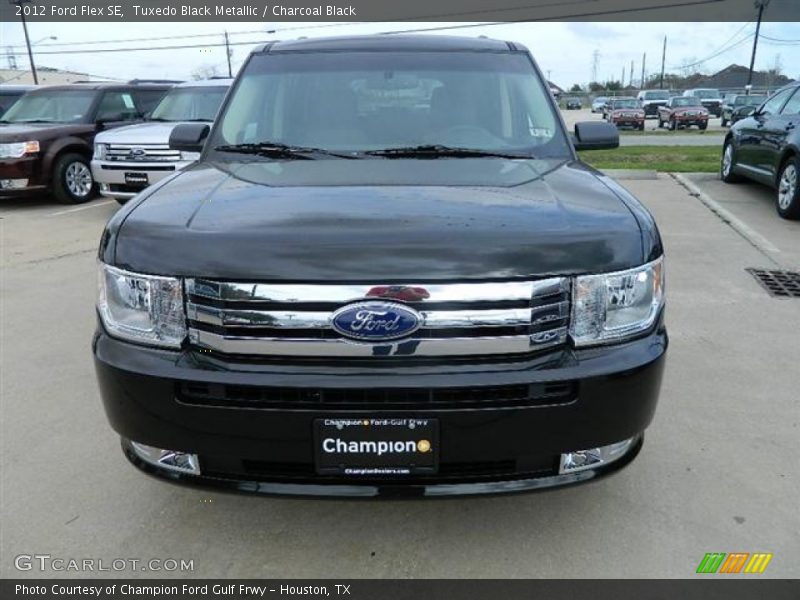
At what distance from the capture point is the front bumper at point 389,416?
6.68ft

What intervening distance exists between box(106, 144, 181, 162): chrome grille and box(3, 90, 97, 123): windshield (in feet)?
A: 7.89

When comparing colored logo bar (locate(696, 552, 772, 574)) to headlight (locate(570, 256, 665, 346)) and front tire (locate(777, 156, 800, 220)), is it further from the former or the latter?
front tire (locate(777, 156, 800, 220))

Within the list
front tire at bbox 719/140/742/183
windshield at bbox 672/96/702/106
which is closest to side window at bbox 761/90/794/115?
front tire at bbox 719/140/742/183

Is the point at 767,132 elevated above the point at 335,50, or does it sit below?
below

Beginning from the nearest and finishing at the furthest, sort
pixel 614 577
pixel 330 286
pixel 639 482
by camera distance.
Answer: pixel 330 286 < pixel 614 577 < pixel 639 482

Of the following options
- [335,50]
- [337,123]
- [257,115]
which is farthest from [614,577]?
[335,50]

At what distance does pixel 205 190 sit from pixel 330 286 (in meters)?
0.87

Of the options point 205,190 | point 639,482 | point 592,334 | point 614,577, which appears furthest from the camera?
point 639,482

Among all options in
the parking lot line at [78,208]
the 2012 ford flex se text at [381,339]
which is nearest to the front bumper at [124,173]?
the parking lot line at [78,208]

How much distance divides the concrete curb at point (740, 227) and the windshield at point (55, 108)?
Result: 31.2 ft

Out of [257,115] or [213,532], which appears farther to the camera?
[257,115]

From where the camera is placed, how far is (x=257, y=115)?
3426 millimetres

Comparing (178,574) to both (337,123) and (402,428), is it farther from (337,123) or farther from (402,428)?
(337,123)

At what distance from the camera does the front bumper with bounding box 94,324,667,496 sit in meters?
2.04
